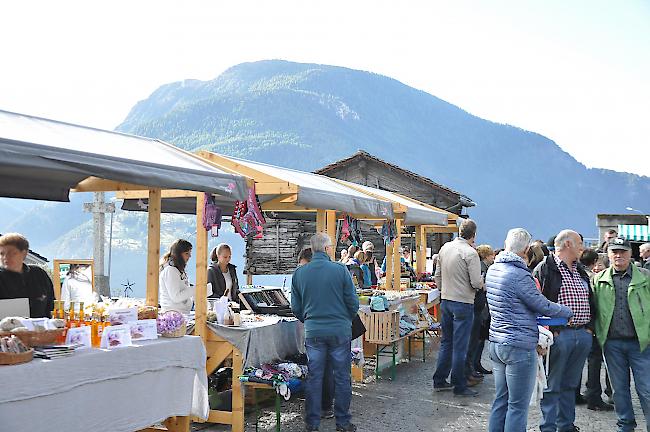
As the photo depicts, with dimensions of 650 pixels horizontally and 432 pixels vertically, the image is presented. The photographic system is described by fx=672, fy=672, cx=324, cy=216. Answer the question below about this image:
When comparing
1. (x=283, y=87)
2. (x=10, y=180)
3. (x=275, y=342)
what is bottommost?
(x=275, y=342)

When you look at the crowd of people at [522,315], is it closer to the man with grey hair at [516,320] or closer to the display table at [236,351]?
the man with grey hair at [516,320]

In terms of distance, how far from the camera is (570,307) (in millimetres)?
5426

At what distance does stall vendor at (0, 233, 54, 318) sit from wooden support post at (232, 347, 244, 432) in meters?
1.69

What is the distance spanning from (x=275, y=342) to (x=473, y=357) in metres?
3.26

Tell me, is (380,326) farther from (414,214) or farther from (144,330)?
(144,330)

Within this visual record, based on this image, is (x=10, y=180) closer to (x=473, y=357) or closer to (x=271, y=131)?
(x=473, y=357)

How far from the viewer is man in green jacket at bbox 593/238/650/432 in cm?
562

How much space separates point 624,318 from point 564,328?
0.61m

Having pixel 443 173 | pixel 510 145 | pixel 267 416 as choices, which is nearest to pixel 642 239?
pixel 267 416

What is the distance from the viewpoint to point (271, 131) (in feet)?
525

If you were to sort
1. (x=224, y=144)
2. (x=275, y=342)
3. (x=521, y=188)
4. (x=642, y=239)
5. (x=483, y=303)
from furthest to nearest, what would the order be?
(x=521, y=188) < (x=224, y=144) < (x=642, y=239) < (x=483, y=303) < (x=275, y=342)

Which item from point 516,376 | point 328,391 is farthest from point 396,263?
point 516,376

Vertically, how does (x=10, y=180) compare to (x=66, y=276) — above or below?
above

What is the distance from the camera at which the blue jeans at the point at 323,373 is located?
6109mm
